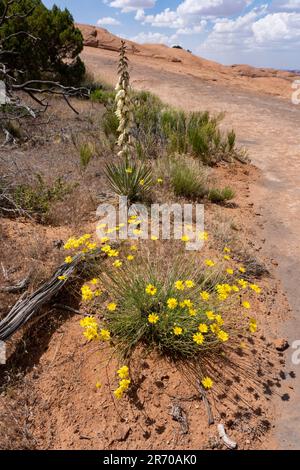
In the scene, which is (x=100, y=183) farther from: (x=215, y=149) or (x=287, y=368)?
(x=287, y=368)

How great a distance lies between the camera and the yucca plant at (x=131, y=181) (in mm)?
4953

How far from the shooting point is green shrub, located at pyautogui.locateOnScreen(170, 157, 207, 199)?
552cm

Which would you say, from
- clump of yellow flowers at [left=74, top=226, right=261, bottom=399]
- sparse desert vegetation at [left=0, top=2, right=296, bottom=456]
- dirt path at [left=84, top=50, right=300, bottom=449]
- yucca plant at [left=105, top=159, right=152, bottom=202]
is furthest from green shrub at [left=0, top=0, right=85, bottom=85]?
clump of yellow flowers at [left=74, top=226, right=261, bottom=399]

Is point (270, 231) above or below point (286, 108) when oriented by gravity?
below

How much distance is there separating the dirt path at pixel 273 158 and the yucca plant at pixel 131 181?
171 centimetres

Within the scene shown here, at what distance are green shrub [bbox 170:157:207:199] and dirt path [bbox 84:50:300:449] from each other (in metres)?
0.98

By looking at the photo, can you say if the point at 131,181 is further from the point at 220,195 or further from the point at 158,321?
the point at 158,321

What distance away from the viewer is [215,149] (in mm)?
7762

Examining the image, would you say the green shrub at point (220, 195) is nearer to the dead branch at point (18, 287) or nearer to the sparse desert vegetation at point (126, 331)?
the sparse desert vegetation at point (126, 331)

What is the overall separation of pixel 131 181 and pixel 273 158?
4.51m

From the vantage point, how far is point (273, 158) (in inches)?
327

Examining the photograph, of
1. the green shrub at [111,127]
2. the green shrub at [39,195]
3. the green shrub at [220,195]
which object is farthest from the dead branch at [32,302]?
the green shrub at [111,127]

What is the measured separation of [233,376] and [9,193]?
130 inches
